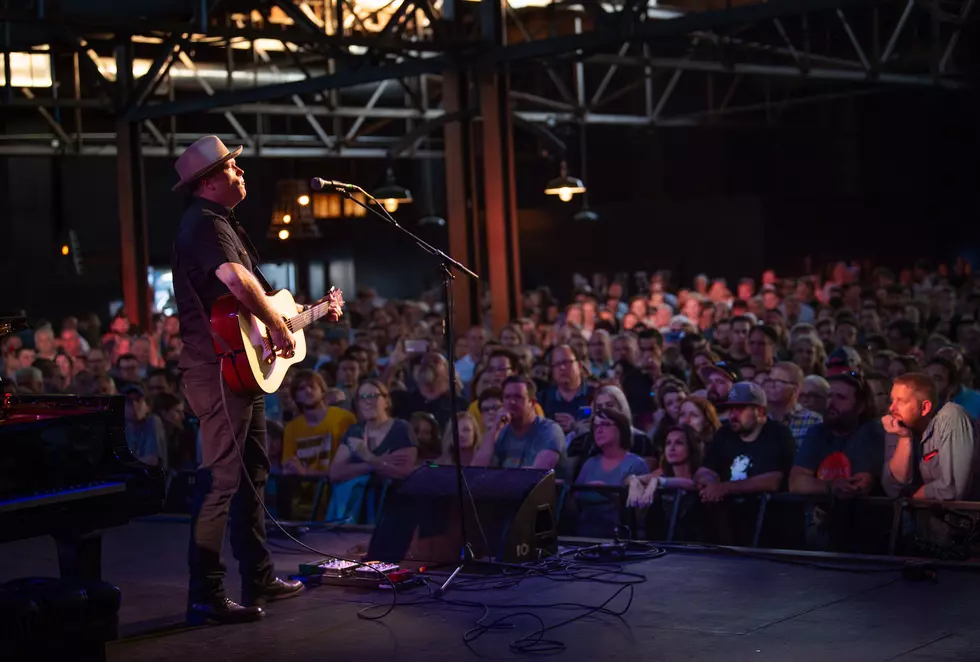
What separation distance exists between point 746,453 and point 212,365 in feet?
9.83

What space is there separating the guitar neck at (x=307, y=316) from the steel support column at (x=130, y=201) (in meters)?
9.71

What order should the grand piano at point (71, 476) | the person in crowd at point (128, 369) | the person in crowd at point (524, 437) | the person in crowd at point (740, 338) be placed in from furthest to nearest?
the person in crowd at point (128, 369) → the person in crowd at point (740, 338) → the person in crowd at point (524, 437) → the grand piano at point (71, 476)

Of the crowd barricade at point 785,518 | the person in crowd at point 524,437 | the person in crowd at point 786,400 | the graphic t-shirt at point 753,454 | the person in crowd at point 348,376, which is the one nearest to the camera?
the crowd barricade at point 785,518

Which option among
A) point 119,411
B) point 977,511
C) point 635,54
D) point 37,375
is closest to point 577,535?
point 977,511

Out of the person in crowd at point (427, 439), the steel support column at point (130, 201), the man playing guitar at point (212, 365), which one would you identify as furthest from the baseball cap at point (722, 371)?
the steel support column at point (130, 201)

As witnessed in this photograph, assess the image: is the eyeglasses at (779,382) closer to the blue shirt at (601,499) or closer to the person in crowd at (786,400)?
the person in crowd at (786,400)

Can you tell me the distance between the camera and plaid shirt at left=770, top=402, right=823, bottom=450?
7465 millimetres

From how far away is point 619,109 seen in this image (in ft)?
85.6

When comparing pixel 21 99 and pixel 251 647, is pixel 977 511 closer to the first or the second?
pixel 251 647

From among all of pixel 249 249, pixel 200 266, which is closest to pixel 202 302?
pixel 200 266

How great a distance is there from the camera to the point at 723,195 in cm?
2630

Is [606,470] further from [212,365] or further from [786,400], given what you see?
[212,365]

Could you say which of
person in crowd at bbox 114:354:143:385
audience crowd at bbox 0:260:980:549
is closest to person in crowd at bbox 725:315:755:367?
audience crowd at bbox 0:260:980:549

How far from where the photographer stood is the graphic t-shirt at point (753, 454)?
270 inches
